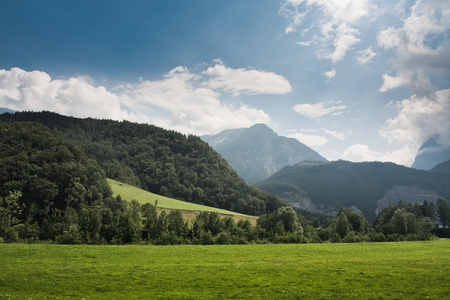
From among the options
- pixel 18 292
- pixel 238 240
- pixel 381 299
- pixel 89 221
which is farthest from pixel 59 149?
pixel 381 299

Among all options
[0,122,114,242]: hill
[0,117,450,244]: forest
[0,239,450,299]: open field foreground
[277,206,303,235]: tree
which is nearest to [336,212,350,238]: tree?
[0,117,450,244]: forest

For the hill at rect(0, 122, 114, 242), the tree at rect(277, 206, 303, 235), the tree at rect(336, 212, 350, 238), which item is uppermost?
the hill at rect(0, 122, 114, 242)

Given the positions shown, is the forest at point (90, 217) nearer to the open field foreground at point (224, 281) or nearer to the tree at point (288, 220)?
the tree at point (288, 220)

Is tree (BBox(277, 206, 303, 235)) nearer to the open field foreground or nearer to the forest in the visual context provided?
the forest

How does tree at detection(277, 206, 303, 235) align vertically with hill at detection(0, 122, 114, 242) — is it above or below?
below

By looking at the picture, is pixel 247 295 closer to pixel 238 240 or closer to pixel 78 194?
pixel 238 240

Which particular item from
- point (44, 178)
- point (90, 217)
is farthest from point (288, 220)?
point (44, 178)

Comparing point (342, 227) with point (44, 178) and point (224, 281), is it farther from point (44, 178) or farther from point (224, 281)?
point (44, 178)

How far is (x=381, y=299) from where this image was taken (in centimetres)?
1983

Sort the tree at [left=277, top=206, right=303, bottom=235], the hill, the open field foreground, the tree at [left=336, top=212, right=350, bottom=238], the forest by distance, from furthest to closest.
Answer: the hill, the tree at [left=336, top=212, right=350, bottom=238], the tree at [left=277, top=206, right=303, bottom=235], the forest, the open field foreground

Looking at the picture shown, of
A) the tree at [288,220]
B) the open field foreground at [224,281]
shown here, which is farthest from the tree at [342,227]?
the open field foreground at [224,281]

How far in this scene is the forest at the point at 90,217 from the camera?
190 ft

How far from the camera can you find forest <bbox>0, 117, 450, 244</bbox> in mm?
57906

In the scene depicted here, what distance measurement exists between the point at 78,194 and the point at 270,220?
6602cm
